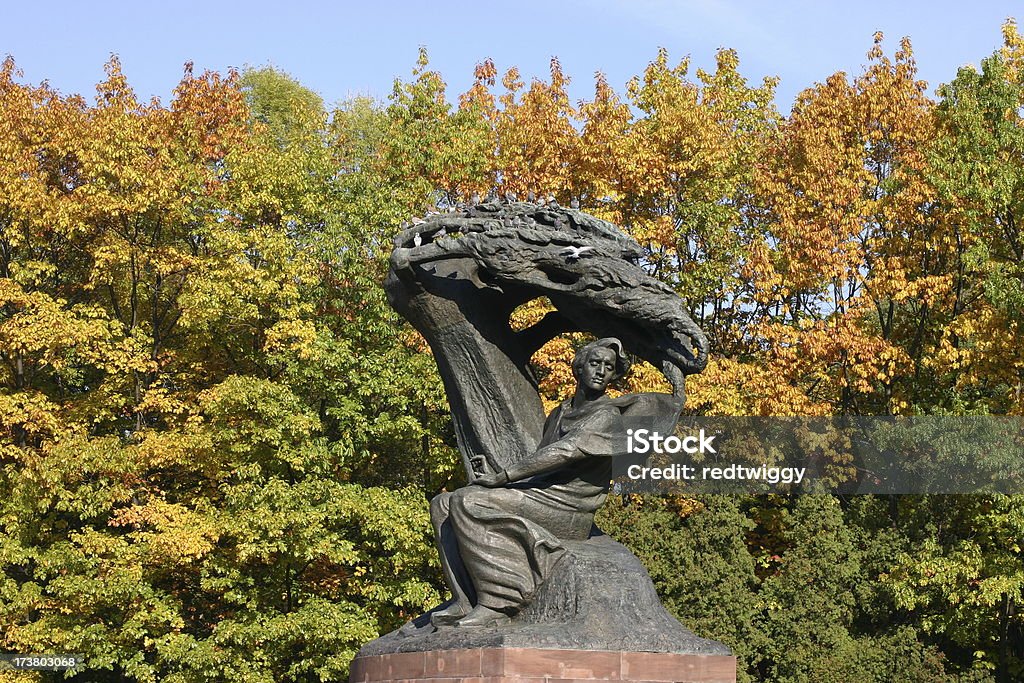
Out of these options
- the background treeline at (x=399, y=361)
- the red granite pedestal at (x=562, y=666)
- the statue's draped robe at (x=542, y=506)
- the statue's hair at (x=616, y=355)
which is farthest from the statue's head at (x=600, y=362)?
the background treeline at (x=399, y=361)

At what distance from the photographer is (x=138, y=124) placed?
2361cm

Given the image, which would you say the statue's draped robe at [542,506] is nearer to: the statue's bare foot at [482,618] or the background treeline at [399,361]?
the statue's bare foot at [482,618]

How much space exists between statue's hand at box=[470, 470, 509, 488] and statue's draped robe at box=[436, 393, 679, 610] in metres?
0.04

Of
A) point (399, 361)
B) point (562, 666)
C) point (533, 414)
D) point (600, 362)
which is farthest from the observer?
point (399, 361)

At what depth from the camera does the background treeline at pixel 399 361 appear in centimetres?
2038

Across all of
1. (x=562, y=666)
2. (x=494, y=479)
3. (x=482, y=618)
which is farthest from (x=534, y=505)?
(x=562, y=666)

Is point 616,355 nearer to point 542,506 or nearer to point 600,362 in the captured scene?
point 600,362

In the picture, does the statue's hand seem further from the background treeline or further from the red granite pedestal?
the background treeline

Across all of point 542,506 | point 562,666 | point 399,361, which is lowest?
point 562,666

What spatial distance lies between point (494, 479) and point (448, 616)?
92 cm

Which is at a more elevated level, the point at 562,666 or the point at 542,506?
the point at 542,506

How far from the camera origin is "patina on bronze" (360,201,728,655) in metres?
8.30

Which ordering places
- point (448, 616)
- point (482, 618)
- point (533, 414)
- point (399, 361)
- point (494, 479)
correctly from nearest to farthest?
point (482, 618) → point (448, 616) → point (494, 479) → point (533, 414) → point (399, 361)

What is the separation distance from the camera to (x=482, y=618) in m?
8.37
